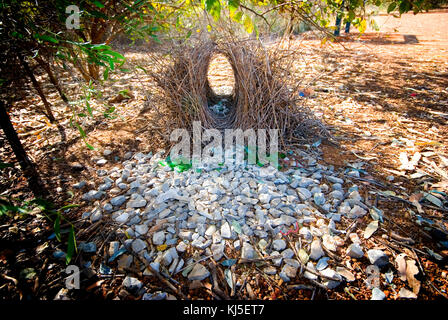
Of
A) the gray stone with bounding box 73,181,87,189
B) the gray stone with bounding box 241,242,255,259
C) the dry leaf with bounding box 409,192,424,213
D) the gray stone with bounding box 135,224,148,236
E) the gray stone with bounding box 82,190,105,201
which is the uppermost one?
the gray stone with bounding box 73,181,87,189

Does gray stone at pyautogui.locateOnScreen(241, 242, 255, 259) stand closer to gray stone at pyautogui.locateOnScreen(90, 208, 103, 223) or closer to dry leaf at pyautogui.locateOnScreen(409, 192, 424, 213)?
gray stone at pyautogui.locateOnScreen(90, 208, 103, 223)

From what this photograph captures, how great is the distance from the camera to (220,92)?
3.17m

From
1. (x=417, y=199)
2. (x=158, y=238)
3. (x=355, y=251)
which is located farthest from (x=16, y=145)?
(x=417, y=199)

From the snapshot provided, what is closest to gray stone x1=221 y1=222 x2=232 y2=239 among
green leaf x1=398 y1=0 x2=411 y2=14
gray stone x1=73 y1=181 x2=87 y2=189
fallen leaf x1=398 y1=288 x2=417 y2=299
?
fallen leaf x1=398 y1=288 x2=417 y2=299

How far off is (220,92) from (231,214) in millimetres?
2157

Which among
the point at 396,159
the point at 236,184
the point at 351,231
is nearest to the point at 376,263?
the point at 351,231

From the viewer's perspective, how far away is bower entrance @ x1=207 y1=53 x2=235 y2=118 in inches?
105

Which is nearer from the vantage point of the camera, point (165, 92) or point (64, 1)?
point (64, 1)

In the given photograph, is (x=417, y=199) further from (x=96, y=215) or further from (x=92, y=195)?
(x=92, y=195)

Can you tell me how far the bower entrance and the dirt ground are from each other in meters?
0.12

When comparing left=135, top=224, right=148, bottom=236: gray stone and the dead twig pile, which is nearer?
left=135, top=224, right=148, bottom=236: gray stone
